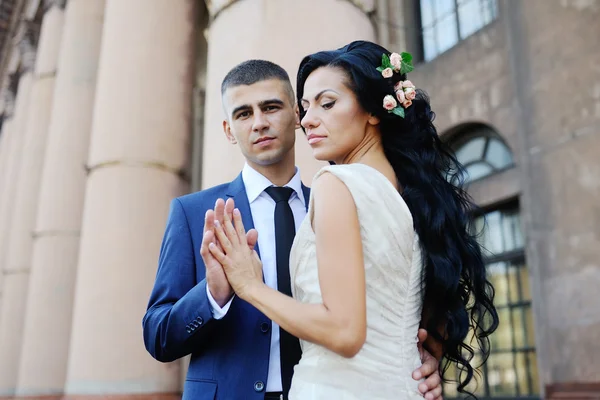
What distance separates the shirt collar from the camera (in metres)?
2.04

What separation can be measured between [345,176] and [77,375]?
314 centimetres

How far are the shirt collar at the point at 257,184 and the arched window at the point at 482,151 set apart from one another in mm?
6736

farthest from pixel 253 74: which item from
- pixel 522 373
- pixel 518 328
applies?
pixel 522 373

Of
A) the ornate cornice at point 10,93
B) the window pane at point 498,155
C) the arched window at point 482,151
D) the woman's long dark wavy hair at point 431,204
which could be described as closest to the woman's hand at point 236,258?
the woman's long dark wavy hair at point 431,204

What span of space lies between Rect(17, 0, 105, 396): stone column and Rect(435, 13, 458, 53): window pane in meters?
5.45

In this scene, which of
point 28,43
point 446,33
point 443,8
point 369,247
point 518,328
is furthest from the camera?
point 28,43

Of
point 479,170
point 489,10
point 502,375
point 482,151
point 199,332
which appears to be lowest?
point 502,375

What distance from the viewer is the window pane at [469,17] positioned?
9047mm

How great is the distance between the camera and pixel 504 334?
863cm

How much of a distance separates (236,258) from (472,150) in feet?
26.5

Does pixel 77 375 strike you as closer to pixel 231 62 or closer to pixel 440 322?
pixel 231 62

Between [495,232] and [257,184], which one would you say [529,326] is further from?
[257,184]

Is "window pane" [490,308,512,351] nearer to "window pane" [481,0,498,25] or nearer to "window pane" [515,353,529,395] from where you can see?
"window pane" [515,353,529,395]

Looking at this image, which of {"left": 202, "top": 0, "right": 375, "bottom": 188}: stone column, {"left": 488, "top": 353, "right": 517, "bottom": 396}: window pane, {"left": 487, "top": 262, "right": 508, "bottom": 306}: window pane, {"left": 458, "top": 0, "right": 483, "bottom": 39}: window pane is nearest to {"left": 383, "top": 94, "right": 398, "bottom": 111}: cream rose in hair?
{"left": 202, "top": 0, "right": 375, "bottom": 188}: stone column
